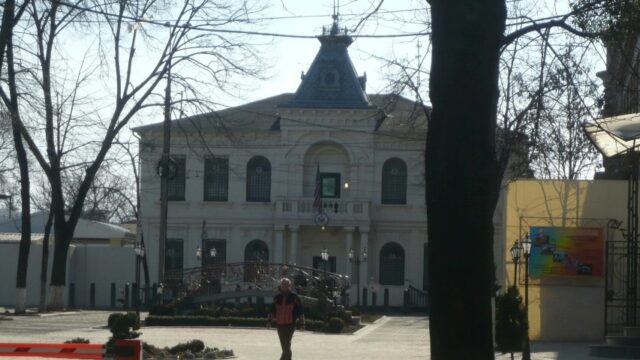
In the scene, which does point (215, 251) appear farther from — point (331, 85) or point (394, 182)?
point (331, 85)

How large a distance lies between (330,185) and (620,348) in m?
37.0

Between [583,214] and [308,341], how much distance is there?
28.2 feet

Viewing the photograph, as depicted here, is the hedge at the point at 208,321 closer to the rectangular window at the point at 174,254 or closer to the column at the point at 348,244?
the column at the point at 348,244

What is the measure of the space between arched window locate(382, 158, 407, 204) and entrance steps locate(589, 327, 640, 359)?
116ft

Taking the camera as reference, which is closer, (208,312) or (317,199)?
(208,312)

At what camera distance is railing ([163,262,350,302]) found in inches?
1747

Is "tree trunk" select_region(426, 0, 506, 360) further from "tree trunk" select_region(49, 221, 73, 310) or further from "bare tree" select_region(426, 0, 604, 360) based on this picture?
"tree trunk" select_region(49, 221, 73, 310)

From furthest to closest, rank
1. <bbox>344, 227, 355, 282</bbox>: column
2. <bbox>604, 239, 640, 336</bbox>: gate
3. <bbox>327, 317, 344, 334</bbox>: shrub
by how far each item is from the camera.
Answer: <bbox>344, 227, 355, 282</bbox>: column
<bbox>327, 317, 344, 334</bbox>: shrub
<bbox>604, 239, 640, 336</bbox>: gate

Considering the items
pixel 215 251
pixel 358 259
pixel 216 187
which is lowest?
pixel 358 259

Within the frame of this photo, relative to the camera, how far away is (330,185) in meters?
64.1

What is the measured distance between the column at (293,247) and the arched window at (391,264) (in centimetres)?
455

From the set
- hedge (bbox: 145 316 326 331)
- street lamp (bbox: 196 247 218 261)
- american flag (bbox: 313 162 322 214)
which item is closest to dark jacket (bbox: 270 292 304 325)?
hedge (bbox: 145 316 326 331)

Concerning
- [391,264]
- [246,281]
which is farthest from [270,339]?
[391,264]

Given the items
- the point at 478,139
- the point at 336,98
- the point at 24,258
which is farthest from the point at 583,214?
the point at 336,98
